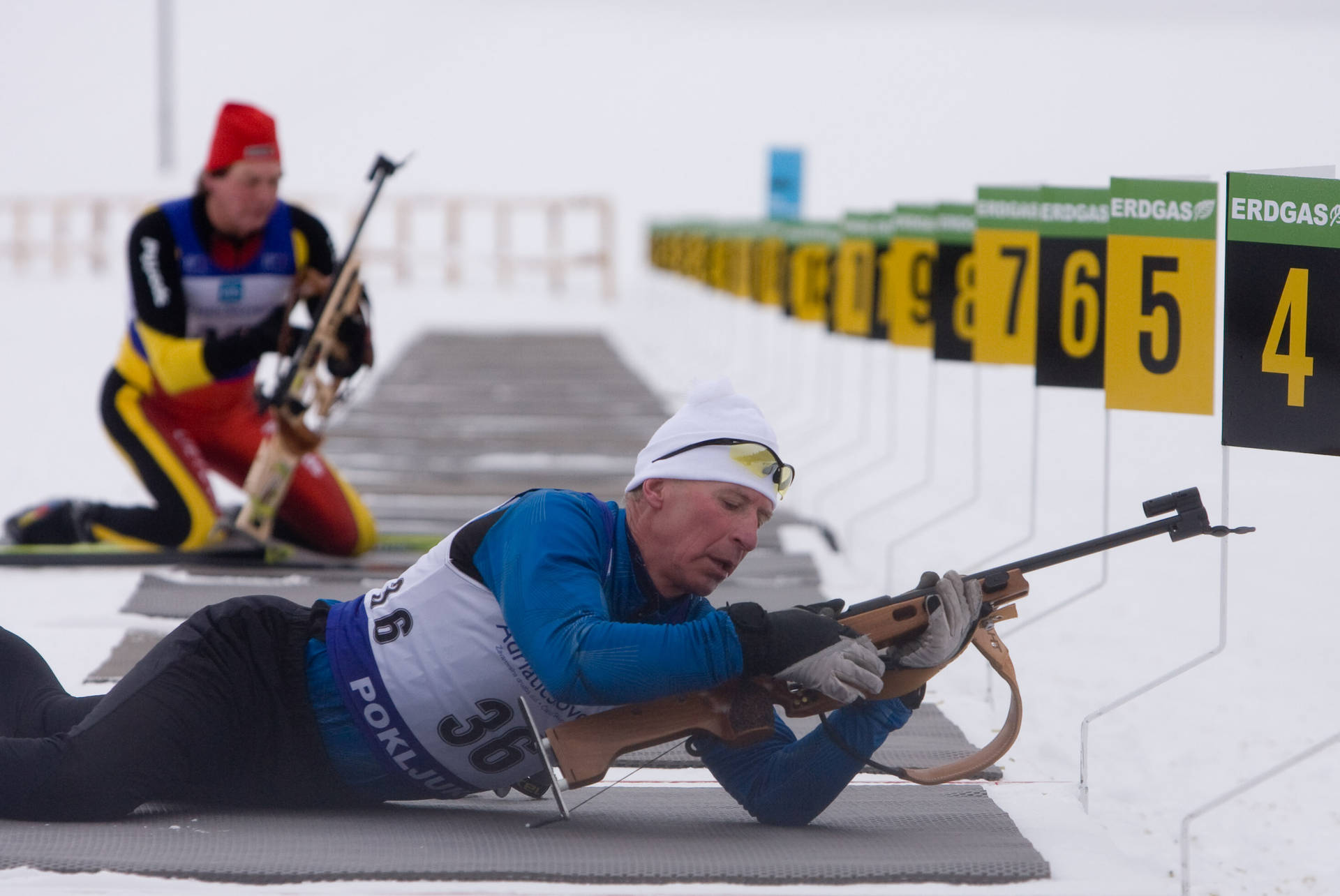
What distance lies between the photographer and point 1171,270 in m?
3.69

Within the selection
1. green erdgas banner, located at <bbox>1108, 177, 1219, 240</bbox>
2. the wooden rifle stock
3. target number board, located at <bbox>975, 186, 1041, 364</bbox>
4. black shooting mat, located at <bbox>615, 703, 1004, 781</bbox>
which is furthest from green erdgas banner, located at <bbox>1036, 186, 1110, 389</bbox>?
the wooden rifle stock

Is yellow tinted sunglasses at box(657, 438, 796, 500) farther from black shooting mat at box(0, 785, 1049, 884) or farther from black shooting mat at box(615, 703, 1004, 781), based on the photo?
black shooting mat at box(615, 703, 1004, 781)

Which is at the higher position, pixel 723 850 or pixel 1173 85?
pixel 1173 85

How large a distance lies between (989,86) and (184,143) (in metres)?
18.4

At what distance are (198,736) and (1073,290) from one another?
2637 millimetres

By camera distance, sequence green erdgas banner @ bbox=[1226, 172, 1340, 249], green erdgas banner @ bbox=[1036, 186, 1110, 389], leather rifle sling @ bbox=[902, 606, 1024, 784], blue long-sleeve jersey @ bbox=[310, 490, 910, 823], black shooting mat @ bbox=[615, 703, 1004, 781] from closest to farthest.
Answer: blue long-sleeve jersey @ bbox=[310, 490, 910, 823]
leather rifle sling @ bbox=[902, 606, 1024, 784]
green erdgas banner @ bbox=[1226, 172, 1340, 249]
black shooting mat @ bbox=[615, 703, 1004, 781]
green erdgas banner @ bbox=[1036, 186, 1110, 389]

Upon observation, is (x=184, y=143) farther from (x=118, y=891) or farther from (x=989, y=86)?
(x=118, y=891)

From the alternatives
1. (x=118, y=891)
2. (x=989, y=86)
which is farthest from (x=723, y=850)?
(x=989, y=86)

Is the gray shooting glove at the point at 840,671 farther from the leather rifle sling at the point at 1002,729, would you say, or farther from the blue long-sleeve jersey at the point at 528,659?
the leather rifle sling at the point at 1002,729

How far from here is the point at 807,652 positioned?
234cm

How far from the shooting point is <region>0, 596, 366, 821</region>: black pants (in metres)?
2.50

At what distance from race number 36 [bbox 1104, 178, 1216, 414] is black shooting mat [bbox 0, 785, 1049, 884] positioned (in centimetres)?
133

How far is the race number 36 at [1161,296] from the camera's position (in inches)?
144

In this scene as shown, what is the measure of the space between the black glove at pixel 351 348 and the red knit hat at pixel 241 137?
558 mm
